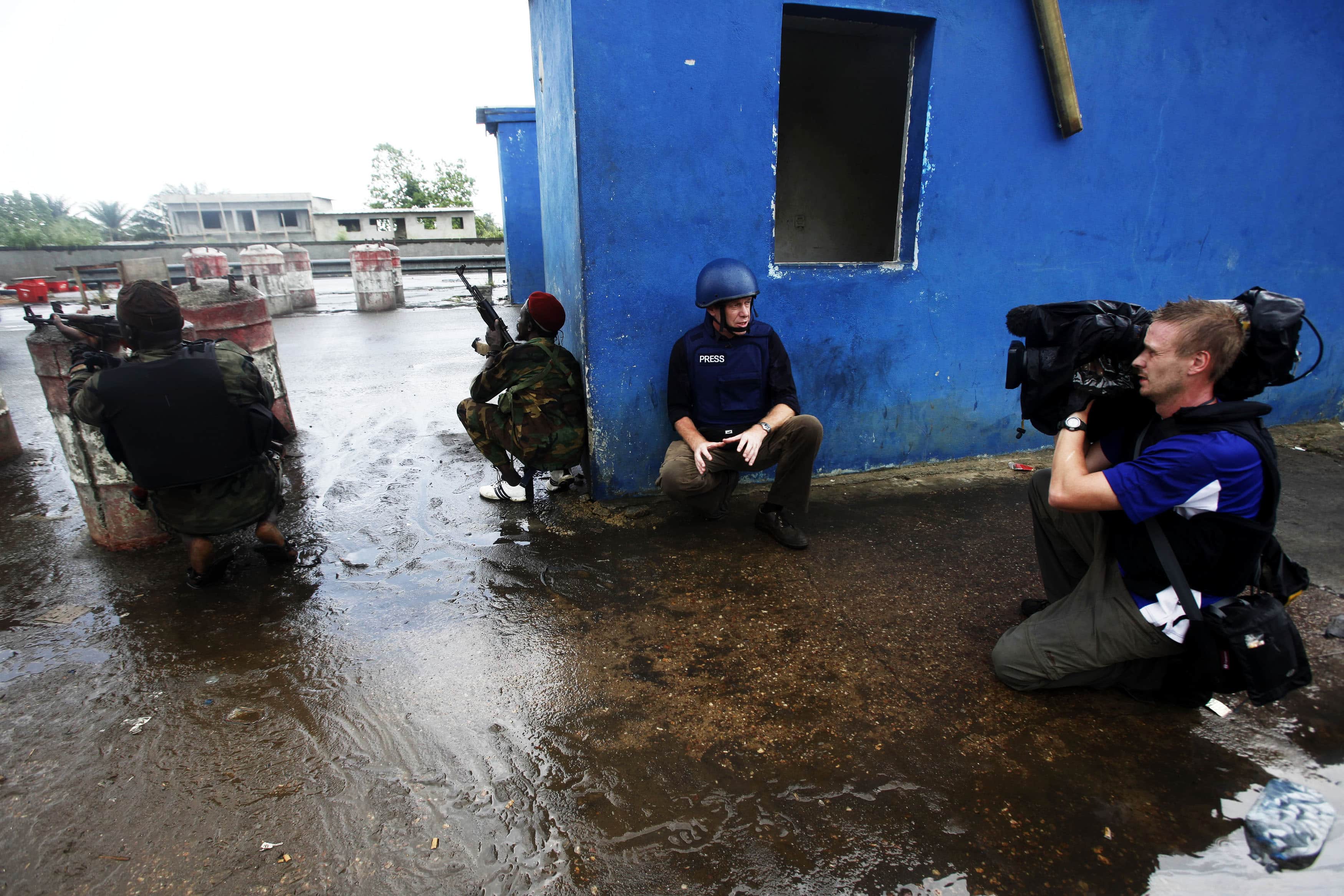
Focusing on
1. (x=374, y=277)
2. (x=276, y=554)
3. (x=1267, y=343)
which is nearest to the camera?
(x=1267, y=343)

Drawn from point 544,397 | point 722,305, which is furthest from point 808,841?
point 544,397

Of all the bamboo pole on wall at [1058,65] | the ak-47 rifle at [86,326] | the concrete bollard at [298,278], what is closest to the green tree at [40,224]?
the concrete bollard at [298,278]

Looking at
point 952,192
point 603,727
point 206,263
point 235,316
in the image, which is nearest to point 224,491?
point 235,316

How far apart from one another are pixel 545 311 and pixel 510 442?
78cm

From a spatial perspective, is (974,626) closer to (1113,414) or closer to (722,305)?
(1113,414)

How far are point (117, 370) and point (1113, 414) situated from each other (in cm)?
385

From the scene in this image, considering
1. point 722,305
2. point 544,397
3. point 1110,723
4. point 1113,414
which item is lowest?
point 1110,723

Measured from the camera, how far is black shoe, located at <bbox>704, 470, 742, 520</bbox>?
359 cm

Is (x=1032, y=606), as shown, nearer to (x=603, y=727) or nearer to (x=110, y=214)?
(x=603, y=727)

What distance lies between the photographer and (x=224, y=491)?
3072 mm

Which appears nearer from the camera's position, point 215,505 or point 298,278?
point 215,505

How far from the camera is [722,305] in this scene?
3.34 m

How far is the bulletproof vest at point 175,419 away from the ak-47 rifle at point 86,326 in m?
0.44

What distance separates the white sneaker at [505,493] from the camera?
3996 mm
